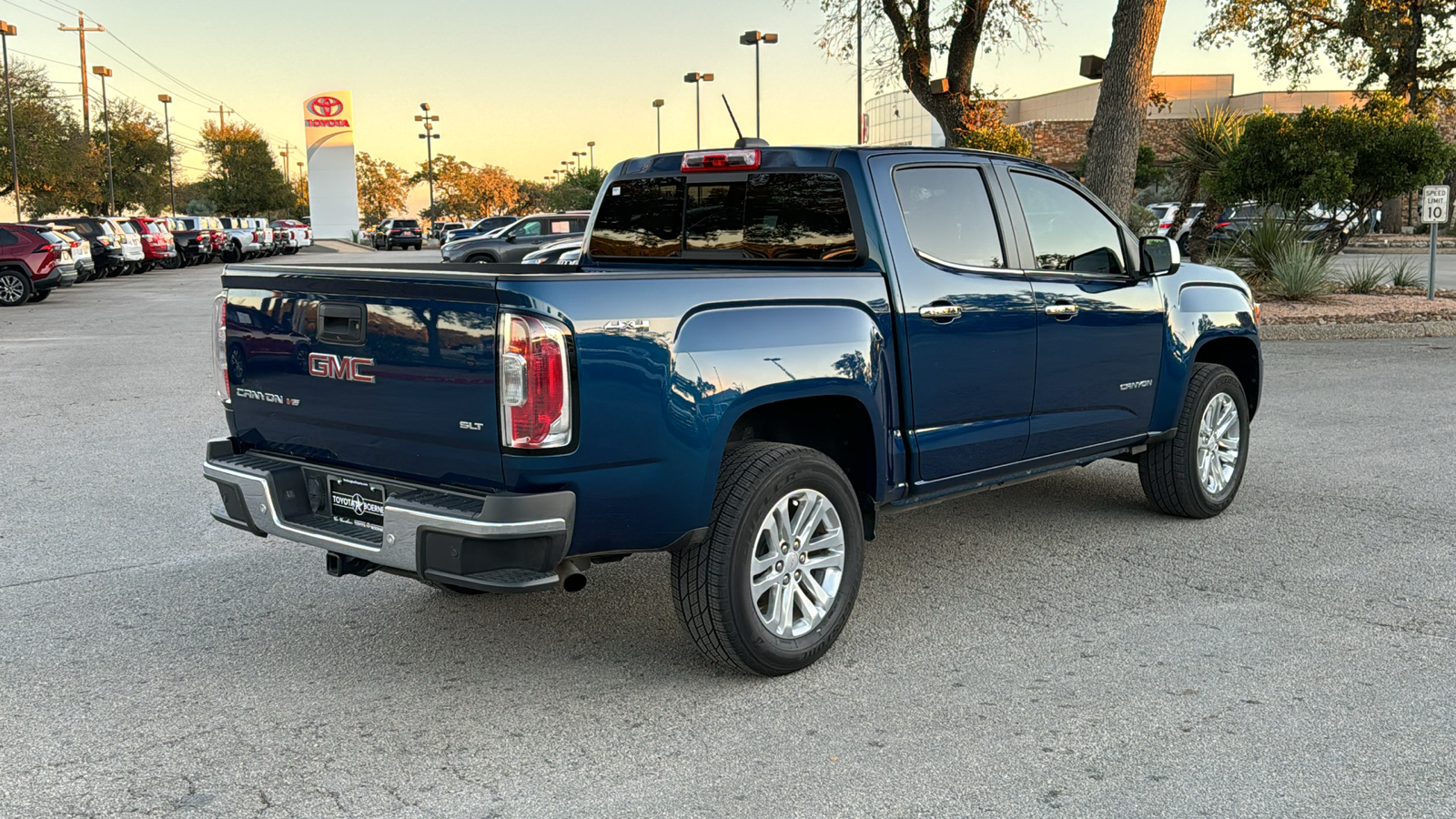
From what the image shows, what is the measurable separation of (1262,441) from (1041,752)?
578cm

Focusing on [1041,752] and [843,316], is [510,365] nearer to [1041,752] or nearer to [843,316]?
[843,316]

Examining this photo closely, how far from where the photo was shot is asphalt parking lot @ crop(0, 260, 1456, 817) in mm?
3555

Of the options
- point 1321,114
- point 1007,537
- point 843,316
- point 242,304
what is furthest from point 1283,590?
point 1321,114

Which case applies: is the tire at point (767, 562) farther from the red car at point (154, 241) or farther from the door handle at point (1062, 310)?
the red car at point (154, 241)

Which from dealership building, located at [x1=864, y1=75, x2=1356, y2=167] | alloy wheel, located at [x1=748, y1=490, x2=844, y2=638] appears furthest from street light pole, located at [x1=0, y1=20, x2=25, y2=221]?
alloy wheel, located at [x1=748, y1=490, x2=844, y2=638]

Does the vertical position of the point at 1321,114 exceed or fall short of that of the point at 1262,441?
it exceeds it

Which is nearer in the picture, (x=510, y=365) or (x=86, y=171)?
(x=510, y=365)

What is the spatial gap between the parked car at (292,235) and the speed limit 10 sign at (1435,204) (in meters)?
52.1

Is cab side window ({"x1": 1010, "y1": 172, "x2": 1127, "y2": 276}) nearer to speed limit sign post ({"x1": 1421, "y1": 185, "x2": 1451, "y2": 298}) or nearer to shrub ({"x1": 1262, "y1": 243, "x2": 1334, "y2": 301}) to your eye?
shrub ({"x1": 1262, "y1": 243, "x2": 1334, "y2": 301})

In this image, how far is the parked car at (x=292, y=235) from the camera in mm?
61094

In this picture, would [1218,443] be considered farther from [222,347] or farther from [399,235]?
[399,235]

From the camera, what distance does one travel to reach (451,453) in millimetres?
3857

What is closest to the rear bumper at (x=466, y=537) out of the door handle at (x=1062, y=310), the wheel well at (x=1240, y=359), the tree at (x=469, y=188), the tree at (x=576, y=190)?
the door handle at (x=1062, y=310)

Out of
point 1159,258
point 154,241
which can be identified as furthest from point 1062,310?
point 154,241
